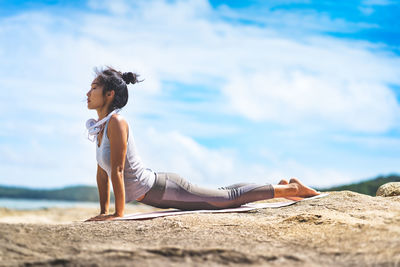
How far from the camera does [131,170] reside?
15.5 ft

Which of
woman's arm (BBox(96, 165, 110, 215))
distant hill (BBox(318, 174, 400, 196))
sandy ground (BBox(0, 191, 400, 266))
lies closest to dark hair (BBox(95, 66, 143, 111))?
woman's arm (BBox(96, 165, 110, 215))

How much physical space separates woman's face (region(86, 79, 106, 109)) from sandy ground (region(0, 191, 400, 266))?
4.62ft

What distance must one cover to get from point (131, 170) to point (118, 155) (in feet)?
0.96

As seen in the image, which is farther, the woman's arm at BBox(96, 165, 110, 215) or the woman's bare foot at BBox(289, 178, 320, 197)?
the woman's bare foot at BBox(289, 178, 320, 197)

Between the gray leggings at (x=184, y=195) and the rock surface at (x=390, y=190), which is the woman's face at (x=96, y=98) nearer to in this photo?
the gray leggings at (x=184, y=195)

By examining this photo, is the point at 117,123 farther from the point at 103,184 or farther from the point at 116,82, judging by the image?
the point at 103,184

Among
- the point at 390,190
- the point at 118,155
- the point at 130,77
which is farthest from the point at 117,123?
the point at 390,190

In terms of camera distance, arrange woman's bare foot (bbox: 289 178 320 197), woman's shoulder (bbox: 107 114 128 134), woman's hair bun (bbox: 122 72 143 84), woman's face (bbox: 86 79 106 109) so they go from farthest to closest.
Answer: woman's bare foot (bbox: 289 178 320 197)
woman's hair bun (bbox: 122 72 143 84)
woman's face (bbox: 86 79 106 109)
woman's shoulder (bbox: 107 114 128 134)

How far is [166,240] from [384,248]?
148 centimetres

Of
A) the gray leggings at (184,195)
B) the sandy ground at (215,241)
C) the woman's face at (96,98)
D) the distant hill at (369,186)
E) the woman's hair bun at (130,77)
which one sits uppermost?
the woman's hair bun at (130,77)

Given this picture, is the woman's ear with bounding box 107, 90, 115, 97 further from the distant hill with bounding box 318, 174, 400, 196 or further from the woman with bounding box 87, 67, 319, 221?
the distant hill with bounding box 318, 174, 400, 196

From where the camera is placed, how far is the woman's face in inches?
190

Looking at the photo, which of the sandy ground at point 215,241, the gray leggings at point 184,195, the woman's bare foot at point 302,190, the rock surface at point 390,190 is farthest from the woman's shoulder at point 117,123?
the rock surface at point 390,190

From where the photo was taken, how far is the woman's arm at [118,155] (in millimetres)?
4418
